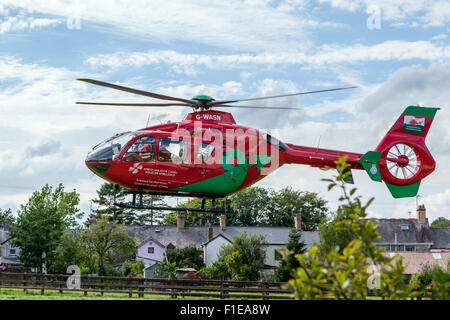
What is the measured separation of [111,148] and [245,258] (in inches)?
1412

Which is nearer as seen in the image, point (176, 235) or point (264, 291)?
point (264, 291)

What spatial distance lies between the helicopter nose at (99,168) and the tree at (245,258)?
3446 centimetres

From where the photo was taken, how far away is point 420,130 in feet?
79.8

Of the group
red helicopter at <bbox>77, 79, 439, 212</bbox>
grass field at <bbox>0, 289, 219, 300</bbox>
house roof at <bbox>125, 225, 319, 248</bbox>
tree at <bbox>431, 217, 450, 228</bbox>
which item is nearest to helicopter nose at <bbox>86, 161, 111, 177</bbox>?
red helicopter at <bbox>77, 79, 439, 212</bbox>

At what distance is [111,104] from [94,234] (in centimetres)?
3532

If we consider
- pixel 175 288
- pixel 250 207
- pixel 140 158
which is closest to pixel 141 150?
pixel 140 158

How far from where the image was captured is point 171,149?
2050 centimetres

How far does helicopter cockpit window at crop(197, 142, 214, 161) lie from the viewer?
20.6 meters

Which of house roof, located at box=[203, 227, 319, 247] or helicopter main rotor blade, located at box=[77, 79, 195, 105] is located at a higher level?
helicopter main rotor blade, located at box=[77, 79, 195, 105]

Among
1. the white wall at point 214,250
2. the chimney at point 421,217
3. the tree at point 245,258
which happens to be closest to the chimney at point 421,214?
the chimney at point 421,217

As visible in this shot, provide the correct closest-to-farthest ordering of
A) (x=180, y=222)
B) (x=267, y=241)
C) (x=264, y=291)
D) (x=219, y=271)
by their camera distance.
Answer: (x=264, y=291) → (x=219, y=271) → (x=267, y=241) → (x=180, y=222)

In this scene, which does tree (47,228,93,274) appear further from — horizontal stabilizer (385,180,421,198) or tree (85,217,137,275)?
horizontal stabilizer (385,180,421,198)

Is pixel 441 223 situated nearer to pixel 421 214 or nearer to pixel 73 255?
pixel 421 214
